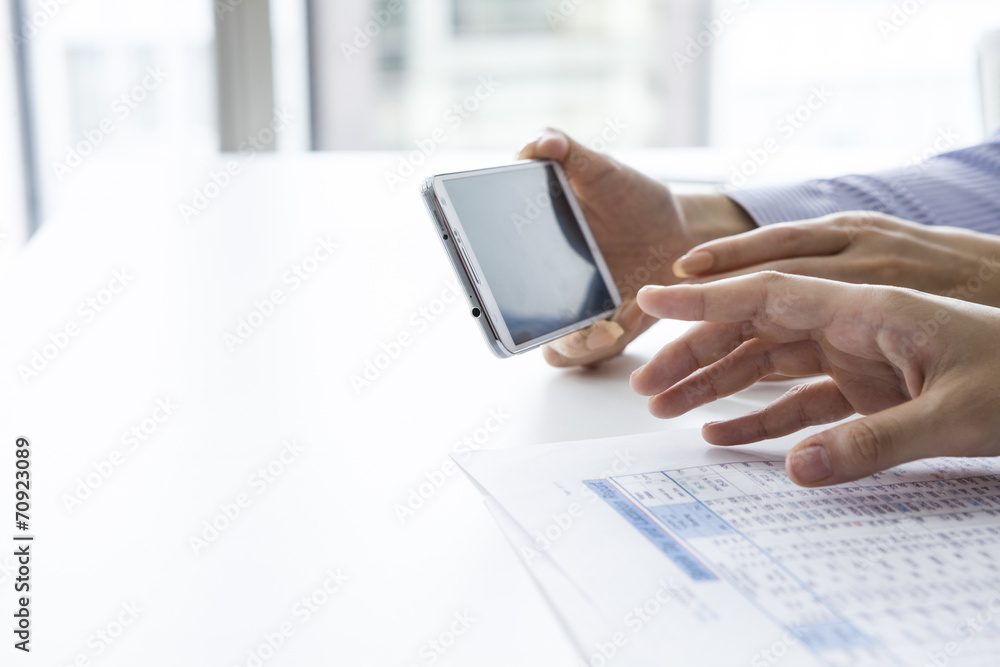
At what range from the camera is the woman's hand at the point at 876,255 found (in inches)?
28.6

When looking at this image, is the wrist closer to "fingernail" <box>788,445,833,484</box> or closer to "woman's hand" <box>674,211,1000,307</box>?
"woman's hand" <box>674,211,1000,307</box>

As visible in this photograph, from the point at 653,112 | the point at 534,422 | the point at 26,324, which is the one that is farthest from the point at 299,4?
the point at 534,422

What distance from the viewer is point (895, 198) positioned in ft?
3.09

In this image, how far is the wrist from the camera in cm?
92

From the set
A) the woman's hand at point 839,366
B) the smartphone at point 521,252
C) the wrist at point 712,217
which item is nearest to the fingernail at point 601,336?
the smartphone at point 521,252

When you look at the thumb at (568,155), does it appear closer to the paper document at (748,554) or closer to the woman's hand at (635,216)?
the woman's hand at (635,216)

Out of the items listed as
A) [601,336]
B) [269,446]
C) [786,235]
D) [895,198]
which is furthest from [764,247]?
[269,446]

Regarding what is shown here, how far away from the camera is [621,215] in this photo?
890mm

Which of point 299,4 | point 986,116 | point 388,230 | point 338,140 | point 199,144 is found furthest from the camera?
point 338,140

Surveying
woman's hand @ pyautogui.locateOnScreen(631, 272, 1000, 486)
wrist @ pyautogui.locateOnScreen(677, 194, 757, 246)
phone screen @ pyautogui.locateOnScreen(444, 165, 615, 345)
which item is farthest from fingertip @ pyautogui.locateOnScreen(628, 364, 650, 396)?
wrist @ pyautogui.locateOnScreen(677, 194, 757, 246)

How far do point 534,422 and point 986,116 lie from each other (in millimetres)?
1510

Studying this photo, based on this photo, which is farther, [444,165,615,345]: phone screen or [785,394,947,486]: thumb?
[444,165,615,345]: phone screen

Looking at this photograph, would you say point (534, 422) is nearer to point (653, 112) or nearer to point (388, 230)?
point (388, 230)

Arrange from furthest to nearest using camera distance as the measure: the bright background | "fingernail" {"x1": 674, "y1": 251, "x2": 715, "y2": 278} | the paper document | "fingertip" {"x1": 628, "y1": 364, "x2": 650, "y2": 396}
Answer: the bright background < "fingernail" {"x1": 674, "y1": 251, "x2": 715, "y2": 278} < "fingertip" {"x1": 628, "y1": 364, "x2": 650, "y2": 396} < the paper document
